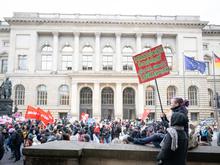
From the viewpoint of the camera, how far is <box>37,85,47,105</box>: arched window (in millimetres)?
42719

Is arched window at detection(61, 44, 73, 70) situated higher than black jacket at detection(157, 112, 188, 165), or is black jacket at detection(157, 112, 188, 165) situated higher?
arched window at detection(61, 44, 73, 70)

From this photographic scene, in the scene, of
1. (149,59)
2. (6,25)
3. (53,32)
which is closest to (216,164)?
(149,59)

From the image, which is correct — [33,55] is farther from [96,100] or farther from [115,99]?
[115,99]

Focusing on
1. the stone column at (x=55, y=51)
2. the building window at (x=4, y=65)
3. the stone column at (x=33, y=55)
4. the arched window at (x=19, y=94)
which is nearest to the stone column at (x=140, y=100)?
the stone column at (x=55, y=51)

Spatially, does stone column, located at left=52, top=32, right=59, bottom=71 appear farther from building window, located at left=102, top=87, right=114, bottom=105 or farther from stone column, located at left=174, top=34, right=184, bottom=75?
stone column, located at left=174, top=34, right=184, bottom=75

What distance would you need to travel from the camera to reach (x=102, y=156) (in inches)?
196

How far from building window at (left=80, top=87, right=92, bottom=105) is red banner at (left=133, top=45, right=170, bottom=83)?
113 ft

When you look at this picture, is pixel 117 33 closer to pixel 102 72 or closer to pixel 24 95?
pixel 102 72

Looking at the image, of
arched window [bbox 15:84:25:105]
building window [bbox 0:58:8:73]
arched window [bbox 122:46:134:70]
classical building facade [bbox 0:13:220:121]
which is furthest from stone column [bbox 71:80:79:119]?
building window [bbox 0:58:8:73]

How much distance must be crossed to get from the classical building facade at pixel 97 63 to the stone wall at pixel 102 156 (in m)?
36.3

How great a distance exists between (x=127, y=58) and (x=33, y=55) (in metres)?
17.2

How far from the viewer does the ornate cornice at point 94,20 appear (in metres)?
43.6

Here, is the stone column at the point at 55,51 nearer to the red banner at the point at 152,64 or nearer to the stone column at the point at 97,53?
the stone column at the point at 97,53

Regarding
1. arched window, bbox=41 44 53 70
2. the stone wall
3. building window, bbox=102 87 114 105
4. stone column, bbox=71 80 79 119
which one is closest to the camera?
the stone wall
